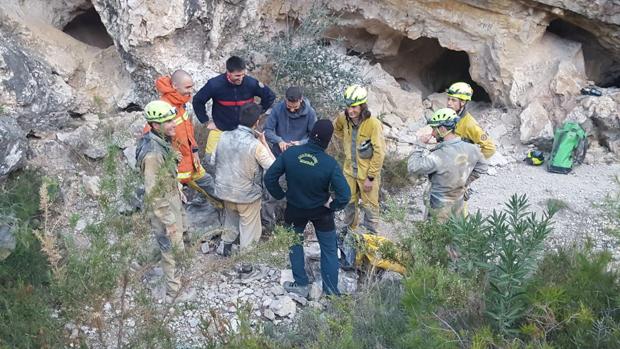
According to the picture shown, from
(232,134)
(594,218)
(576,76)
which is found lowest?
(594,218)

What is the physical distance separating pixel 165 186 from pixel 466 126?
111 inches

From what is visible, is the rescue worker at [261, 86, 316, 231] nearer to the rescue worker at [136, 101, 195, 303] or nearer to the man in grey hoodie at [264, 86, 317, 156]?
the man in grey hoodie at [264, 86, 317, 156]

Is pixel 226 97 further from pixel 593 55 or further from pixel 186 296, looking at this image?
pixel 593 55

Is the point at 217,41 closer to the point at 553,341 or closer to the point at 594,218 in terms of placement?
the point at 594,218

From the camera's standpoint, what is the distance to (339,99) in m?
7.39

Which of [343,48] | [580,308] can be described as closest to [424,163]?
[580,308]

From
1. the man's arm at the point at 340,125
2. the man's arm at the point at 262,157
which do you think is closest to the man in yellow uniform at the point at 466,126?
the man's arm at the point at 340,125

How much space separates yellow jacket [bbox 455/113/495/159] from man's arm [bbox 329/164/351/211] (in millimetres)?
1398

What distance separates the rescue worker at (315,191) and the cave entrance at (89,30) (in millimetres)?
4828

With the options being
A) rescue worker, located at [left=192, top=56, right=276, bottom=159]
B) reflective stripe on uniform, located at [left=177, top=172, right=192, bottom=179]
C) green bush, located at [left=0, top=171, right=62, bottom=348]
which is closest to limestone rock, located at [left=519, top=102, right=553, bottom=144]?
rescue worker, located at [left=192, top=56, right=276, bottom=159]

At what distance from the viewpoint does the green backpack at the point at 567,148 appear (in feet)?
24.1

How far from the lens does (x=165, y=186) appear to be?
398cm

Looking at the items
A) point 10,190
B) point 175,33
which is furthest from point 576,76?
point 10,190

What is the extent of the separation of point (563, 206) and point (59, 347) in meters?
5.29
